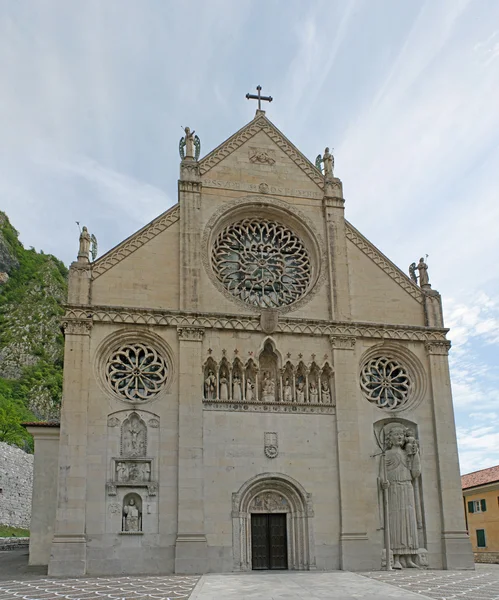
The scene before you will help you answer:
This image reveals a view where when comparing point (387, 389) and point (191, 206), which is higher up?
point (191, 206)

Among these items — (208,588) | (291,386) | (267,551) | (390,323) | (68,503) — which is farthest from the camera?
(390,323)

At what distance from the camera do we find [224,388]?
75.0 feet

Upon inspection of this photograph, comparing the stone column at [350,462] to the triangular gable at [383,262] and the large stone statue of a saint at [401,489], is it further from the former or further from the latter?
the triangular gable at [383,262]

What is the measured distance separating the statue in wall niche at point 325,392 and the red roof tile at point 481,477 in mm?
14714

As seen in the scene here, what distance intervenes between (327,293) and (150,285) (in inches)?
261

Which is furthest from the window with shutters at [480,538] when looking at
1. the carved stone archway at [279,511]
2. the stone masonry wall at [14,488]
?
the stone masonry wall at [14,488]

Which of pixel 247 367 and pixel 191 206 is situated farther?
pixel 191 206

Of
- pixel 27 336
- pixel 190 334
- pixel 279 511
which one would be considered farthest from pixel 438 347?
pixel 27 336

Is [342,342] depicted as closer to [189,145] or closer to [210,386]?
[210,386]

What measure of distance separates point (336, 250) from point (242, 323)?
5.06m

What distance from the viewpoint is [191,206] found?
2495 cm

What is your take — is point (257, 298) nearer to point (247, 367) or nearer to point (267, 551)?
point (247, 367)

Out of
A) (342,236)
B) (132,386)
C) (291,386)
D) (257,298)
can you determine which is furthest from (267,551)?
(342,236)

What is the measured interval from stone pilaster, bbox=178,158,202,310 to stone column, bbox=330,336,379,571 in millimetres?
5481
